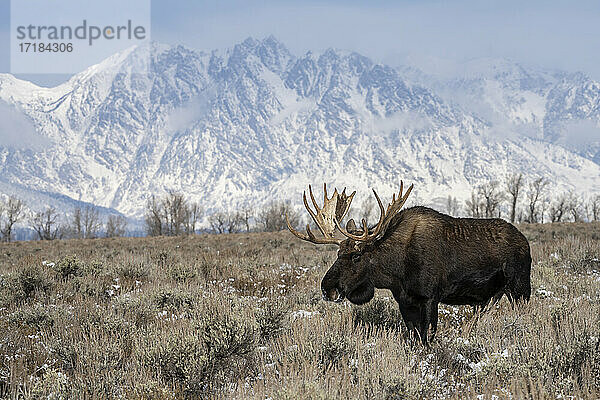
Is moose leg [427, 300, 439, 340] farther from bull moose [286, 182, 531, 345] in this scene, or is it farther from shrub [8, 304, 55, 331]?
shrub [8, 304, 55, 331]

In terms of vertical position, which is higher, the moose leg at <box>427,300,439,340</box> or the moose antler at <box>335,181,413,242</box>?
the moose antler at <box>335,181,413,242</box>

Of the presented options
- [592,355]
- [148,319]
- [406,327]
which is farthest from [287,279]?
[592,355]

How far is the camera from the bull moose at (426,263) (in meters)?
5.59

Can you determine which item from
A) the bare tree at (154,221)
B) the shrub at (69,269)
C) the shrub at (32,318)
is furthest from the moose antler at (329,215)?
the bare tree at (154,221)

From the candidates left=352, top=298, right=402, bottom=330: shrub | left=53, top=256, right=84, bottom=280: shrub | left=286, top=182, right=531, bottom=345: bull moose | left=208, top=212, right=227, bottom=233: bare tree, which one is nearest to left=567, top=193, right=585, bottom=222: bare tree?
left=208, top=212, right=227, bottom=233: bare tree

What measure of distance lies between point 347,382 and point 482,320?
7.93 feet

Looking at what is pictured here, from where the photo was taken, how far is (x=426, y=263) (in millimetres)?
5551

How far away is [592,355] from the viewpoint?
4488mm

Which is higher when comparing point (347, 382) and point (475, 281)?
point (475, 281)

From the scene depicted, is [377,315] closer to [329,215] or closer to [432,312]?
[432,312]

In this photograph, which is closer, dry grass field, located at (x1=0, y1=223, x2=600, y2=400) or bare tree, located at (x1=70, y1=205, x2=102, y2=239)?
dry grass field, located at (x1=0, y1=223, x2=600, y2=400)

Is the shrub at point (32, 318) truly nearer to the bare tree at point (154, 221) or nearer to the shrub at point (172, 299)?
the shrub at point (172, 299)

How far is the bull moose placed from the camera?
559 centimetres

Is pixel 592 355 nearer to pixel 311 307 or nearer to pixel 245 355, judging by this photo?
pixel 245 355
